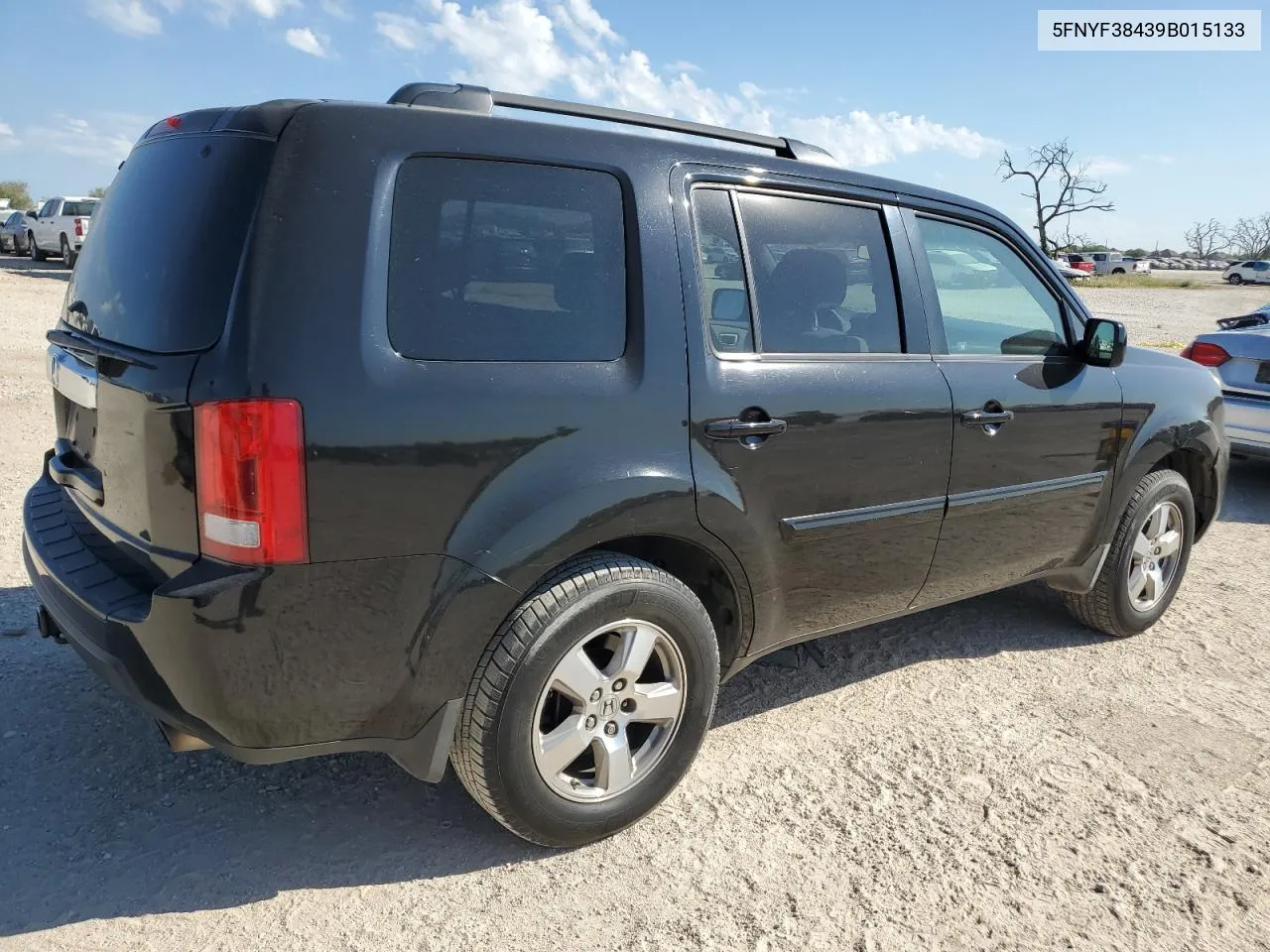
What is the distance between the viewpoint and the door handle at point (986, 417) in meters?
3.54

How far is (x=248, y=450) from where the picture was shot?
7.06ft

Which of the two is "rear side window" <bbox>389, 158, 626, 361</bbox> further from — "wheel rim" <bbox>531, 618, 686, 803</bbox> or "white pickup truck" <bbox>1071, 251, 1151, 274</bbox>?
"white pickup truck" <bbox>1071, 251, 1151, 274</bbox>

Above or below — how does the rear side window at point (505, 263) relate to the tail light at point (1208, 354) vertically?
above

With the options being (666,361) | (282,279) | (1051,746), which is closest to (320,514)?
(282,279)

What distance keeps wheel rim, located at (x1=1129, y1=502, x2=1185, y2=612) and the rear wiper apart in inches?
A: 159

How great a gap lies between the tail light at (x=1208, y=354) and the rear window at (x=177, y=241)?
24.4 feet

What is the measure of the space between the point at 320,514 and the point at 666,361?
3.40 ft

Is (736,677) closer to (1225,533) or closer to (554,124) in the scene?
(554,124)

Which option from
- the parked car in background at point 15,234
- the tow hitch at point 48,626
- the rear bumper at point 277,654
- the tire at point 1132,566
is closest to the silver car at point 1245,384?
the tire at point 1132,566

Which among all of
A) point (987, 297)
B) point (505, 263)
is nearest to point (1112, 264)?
point (987, 297)

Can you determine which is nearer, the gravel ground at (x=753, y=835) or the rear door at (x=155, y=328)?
the rear door at (x=155, y=328)

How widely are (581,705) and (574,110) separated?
1.74 meters

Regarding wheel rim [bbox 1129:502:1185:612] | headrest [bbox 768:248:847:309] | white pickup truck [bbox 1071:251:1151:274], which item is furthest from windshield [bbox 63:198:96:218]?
white pickup truck [bbox 1071:251:1151:274]

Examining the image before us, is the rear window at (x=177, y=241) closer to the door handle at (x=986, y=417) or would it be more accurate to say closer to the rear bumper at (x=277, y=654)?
the rear bumper at (x=277, y=654)
